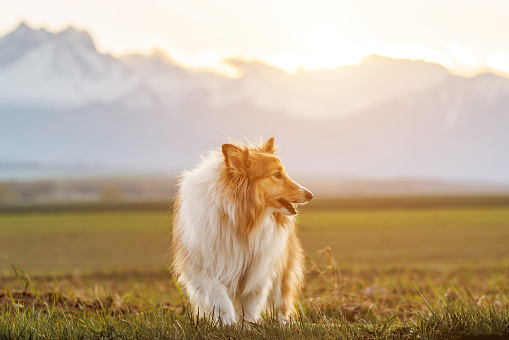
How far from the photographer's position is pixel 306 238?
29047 mm

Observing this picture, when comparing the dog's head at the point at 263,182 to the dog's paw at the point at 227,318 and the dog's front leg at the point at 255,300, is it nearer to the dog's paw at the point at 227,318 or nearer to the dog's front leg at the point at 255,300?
the dog's front leg at the point at 255,300

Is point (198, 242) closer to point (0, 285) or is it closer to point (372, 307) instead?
point (372, 307)

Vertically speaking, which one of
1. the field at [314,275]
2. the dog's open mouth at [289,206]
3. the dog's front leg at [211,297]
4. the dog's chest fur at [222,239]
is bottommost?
the field at [314,275]

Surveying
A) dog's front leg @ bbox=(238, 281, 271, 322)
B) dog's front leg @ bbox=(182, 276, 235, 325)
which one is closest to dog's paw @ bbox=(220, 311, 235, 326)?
dog's front leg @ bbox=(182, 276, 235, 325)

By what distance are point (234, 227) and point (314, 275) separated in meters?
9.98

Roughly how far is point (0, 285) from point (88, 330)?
1144 centimetres

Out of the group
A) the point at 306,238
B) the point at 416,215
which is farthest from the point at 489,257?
the point at 416,215

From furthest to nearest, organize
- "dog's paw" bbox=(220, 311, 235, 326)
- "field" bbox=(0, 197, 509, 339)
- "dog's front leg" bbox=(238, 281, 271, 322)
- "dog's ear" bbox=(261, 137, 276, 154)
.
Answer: "dog's ear" bbox=(261, 137, 276, 154) < "dog's front leg" bbox=(238, 281, 271, 322) < "dog's paw" bbox=(220, 311, 235, 326) < "field" bbox=(0, 197, 509, 339)

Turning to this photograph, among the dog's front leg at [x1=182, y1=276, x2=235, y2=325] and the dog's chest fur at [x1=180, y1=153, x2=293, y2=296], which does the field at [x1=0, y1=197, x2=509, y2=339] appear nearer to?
the dog's front leg at [x1=182, y1=276, x2=235, y2=325]

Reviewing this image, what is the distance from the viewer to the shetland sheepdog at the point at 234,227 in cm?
Answer: 540

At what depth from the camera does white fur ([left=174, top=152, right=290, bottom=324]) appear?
539 cm

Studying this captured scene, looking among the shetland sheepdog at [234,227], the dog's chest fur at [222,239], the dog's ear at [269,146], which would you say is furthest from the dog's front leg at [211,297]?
the dog's ear at [269,146]

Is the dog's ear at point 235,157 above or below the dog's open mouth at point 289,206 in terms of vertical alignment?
above

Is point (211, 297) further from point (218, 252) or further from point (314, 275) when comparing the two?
point (314, 275)
